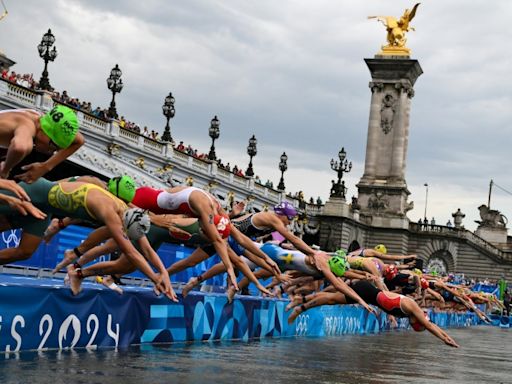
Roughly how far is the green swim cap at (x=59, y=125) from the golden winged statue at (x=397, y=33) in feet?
234

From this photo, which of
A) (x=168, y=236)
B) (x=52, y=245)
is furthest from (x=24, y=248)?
(x=52, y=245)

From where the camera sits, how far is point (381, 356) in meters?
13.4

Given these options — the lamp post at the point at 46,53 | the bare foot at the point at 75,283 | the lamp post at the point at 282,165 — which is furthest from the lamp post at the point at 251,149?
the bare foot at the point at 75,283

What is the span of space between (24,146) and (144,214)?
1.95m

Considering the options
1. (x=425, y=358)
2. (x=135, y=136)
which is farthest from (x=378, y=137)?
(x=425, y=358)

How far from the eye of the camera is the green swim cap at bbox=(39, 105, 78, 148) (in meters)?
9.06

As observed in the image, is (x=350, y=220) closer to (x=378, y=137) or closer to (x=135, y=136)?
(x=378, y=137)

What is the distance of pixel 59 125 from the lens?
357 inches

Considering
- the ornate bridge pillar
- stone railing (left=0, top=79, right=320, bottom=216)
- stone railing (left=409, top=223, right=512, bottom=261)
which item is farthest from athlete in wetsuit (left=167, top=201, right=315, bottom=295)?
stone railing (left=409, top=223, right=512, bottom=261)

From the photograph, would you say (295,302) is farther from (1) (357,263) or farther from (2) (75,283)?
(2) (75,283)

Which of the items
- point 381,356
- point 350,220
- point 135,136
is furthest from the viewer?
point 350,220

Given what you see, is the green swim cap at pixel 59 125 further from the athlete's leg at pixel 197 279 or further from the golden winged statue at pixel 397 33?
the golden winged statue at pixel 397 33

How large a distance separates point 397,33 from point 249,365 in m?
71.6

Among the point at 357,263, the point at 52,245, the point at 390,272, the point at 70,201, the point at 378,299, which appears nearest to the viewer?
the point at 70,201
